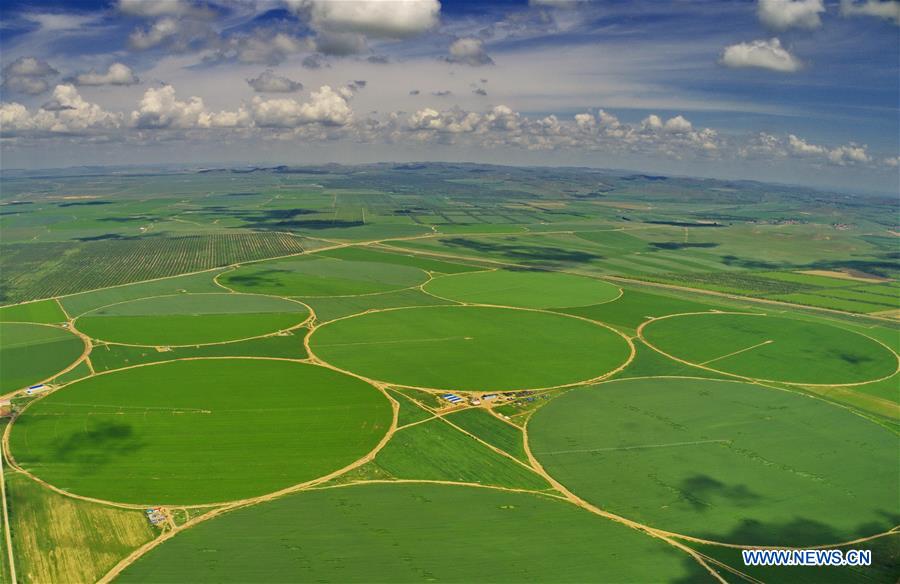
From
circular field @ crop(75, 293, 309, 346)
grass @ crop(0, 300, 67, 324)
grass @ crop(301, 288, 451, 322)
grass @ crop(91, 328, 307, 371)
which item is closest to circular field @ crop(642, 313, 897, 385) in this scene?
grass @ crop(301, 288, 451, 322)

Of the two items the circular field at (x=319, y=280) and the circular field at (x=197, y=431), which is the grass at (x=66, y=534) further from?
the circular field at (x=319, y=280)

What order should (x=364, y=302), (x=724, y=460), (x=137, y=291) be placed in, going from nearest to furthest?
(x=724, y=460)
(x=364, y=302)
(x=137, y=291)

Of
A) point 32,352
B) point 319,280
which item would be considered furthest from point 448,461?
point 319,280

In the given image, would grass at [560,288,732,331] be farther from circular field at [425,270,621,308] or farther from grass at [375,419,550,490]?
grass at [375,419,550,490]

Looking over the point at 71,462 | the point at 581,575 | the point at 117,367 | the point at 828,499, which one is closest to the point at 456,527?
the point at 581,575

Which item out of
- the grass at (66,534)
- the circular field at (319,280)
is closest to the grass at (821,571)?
the grass at (66,534)

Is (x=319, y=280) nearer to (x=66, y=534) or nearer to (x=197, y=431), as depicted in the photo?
(x=197, y=431)

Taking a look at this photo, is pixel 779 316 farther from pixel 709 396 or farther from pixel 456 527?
pixel 456 527
